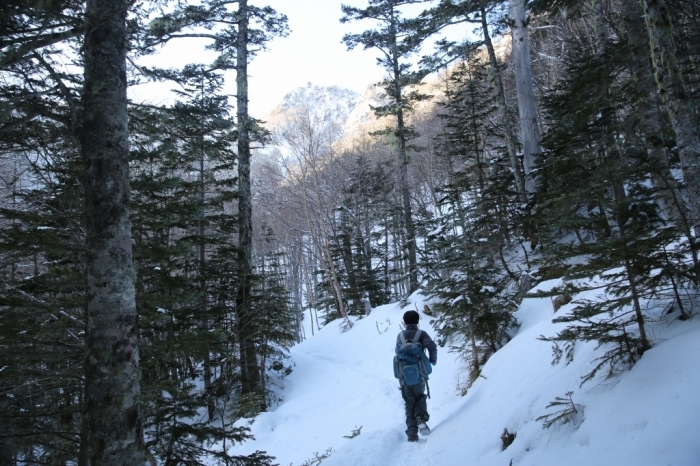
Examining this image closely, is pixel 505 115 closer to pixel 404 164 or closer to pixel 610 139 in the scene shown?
pixel 610 139

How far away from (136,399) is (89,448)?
47cm

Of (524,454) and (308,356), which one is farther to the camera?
(308,356)

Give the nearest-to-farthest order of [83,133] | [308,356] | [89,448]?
[89,448] → [83,133] → [308,356]

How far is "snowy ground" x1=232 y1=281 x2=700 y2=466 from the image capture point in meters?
2.83

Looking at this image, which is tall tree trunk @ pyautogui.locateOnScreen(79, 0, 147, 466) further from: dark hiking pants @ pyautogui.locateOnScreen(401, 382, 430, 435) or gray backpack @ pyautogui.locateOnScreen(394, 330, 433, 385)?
dark hiking pants @ pyautogui.locateOnScreen(401, 382, 430, 435)

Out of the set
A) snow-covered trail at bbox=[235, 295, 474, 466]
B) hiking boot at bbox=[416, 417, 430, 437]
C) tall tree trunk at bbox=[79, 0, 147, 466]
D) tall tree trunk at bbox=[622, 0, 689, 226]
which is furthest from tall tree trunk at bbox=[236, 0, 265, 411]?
tall tree trunk at bbox=[622, 0, 689, 226]

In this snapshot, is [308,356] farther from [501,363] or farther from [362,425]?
[501,363]

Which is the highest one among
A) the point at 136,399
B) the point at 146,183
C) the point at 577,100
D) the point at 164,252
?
the point at 577,100

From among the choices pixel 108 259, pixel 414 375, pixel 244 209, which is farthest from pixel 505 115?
pixel 108 259

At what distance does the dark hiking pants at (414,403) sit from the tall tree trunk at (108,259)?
13.1 feet

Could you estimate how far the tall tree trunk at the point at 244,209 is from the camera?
39.2 feet

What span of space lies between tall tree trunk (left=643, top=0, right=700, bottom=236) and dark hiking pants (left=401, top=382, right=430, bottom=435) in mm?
4216

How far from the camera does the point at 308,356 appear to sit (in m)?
17.4

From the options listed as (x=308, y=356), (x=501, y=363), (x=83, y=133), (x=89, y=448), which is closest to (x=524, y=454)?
(x=501, y=363)
